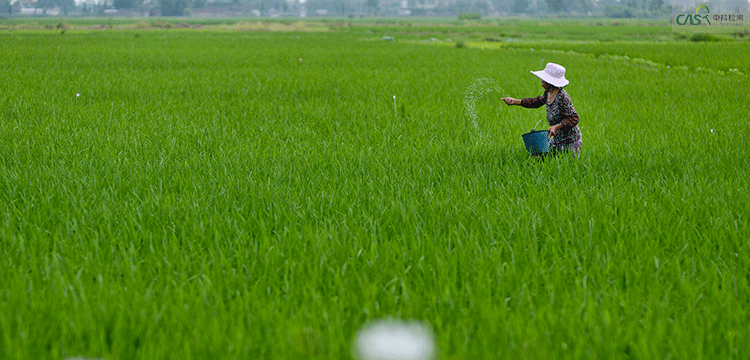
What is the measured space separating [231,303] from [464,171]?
6.80 ft

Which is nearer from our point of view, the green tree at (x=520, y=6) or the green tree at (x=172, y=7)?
the green tree at (x=172, y=7)

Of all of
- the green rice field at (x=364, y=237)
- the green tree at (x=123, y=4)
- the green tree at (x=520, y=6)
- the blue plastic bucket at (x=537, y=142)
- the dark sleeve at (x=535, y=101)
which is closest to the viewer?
the green rice field at (x=364, y=237)

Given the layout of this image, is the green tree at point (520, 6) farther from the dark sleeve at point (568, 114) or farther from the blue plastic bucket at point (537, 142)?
the blue plastic bucket at point (537, 142)

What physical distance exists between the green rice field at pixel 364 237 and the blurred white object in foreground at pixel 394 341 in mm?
53

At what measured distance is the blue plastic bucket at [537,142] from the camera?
353 cm

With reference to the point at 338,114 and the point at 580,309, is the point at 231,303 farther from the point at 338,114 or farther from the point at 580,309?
the point at 338,114

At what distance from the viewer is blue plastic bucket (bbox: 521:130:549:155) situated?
→ 353cm

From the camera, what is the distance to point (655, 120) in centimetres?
552

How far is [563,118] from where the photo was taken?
145 inches

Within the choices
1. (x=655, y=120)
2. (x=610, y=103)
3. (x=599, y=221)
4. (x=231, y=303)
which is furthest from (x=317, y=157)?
(x=610, y=103)

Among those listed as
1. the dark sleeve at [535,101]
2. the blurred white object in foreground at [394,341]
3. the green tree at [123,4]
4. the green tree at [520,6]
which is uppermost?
the green tree at [520,6]

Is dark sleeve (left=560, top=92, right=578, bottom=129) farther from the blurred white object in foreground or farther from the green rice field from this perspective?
the blurred white object in foreground

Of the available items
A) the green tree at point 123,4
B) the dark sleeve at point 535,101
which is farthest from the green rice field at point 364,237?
the green tree at point 123,4

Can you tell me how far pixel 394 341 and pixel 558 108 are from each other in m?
2.71
